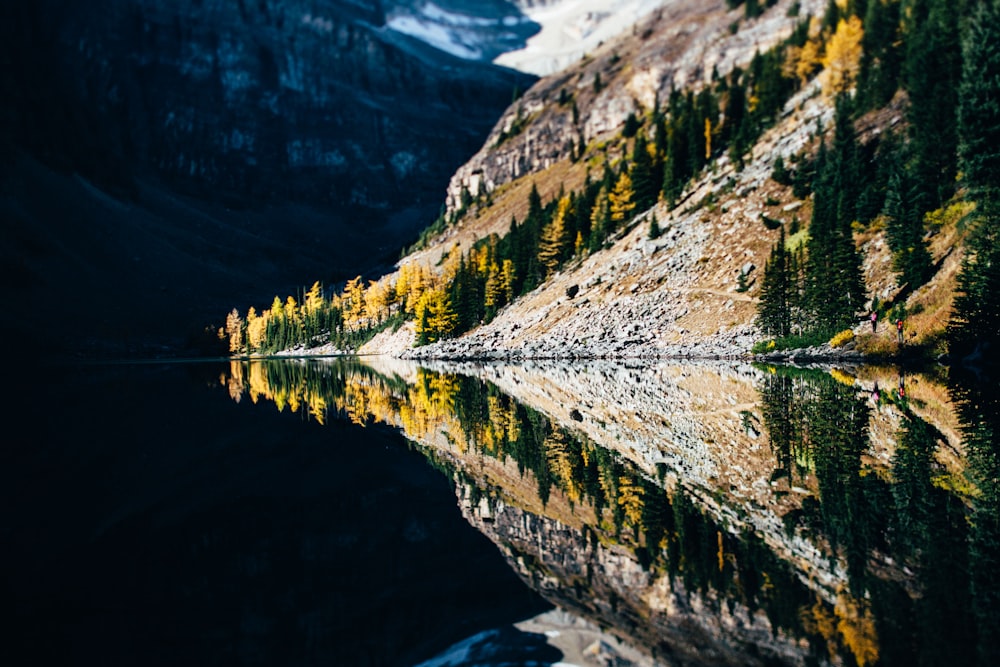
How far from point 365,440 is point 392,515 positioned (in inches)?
406

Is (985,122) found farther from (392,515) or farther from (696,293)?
(392,515)

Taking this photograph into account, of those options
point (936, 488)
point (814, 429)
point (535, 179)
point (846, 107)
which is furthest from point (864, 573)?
point (535, 179)

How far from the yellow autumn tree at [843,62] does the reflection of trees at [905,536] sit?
7495 centimetres

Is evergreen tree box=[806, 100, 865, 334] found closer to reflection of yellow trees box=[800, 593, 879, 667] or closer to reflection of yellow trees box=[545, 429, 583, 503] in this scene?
reflection of yellow trees box=[545, 429, 583, 503]

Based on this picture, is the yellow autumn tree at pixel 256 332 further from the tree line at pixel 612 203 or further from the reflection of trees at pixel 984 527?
the reflection of trees at pixel 984 527

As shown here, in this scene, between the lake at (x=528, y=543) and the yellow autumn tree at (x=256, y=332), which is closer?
the lake at (x=528, y=543)

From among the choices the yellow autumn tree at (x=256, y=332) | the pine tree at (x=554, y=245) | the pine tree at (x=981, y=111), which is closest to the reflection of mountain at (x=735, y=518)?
the pine tree at (x=981, y=111)

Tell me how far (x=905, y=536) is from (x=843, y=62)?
89627mm

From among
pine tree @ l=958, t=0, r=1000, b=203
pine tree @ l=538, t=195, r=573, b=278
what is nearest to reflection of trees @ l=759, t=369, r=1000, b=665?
pine tree @ l=958, t=0, r=1000, b=203

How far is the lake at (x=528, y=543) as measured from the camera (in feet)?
27.7

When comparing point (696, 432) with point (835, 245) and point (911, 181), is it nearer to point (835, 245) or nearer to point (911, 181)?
point (835, 245)

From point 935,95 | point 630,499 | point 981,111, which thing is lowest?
point 630,499

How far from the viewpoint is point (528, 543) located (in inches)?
514

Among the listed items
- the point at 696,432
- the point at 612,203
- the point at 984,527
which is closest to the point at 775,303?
the point at 696,432
